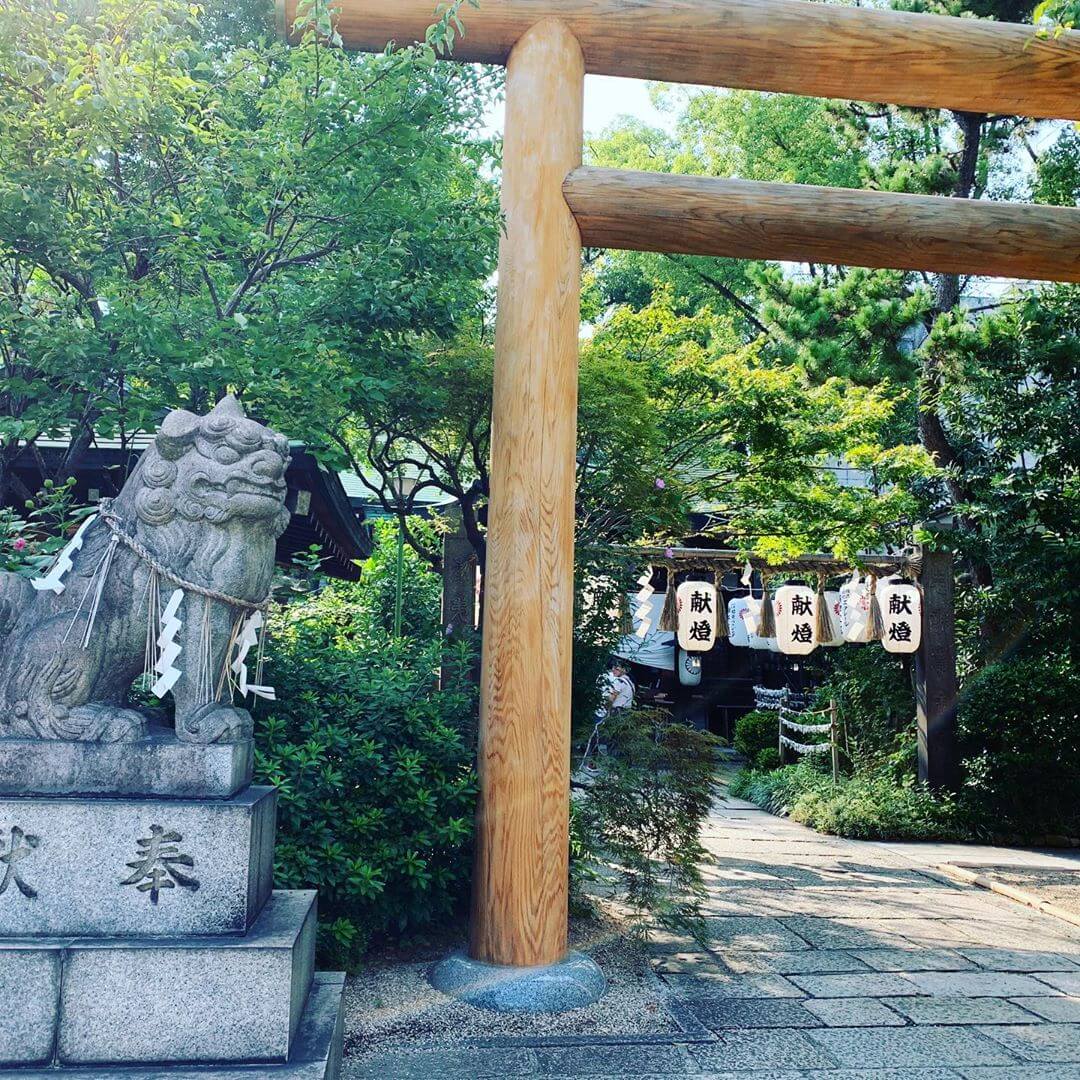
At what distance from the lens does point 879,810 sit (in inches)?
444

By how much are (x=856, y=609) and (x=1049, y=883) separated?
382cm

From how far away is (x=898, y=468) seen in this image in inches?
446

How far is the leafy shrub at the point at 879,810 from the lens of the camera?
11.2 metres

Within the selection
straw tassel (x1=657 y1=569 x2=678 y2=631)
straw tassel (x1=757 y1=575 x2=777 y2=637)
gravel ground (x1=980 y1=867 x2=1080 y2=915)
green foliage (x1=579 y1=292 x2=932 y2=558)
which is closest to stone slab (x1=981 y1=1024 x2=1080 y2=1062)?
gravel ground (x1=980 y1=867 x2=1080 y2=915)

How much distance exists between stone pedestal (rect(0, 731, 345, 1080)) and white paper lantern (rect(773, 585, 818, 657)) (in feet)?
31.1

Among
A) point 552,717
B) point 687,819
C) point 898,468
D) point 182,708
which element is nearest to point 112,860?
point 182,708

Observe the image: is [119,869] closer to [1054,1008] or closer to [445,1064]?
[445,1064]

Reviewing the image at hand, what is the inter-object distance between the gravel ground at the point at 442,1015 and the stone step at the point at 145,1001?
140cm

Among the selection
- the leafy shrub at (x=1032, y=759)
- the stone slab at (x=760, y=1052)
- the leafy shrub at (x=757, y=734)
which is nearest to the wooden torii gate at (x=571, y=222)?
the stone slab at (x=760, y=1052)

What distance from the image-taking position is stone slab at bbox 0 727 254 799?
327 centimetres

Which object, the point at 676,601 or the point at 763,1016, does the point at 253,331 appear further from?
the point at 676,601

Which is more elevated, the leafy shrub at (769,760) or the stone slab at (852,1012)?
the leafy shrub at (769,760)

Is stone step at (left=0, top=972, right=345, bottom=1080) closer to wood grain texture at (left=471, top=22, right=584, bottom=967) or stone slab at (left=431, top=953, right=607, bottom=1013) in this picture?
stone slab at (left=431, top=953, right=607, bottom=1013)

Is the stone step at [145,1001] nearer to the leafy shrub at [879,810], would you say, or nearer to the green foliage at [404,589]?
the green foliage at [404,589]
